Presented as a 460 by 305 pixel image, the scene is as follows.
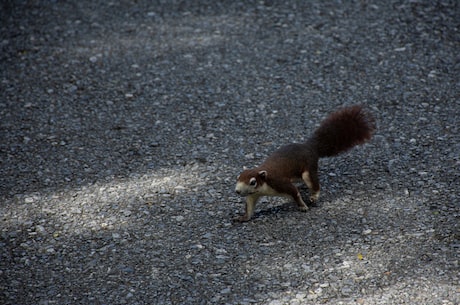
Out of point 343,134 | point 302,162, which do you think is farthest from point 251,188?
point 343,134

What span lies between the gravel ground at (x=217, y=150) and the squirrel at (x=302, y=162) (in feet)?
0.65

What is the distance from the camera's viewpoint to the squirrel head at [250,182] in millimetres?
3867

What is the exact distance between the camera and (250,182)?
3857 mm

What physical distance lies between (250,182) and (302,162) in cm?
45

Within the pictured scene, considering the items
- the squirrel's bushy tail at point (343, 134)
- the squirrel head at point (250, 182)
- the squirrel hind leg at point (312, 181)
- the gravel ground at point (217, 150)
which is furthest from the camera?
the squirrel's bushy tail at point (343, 134)

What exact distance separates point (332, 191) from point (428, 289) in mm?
1151

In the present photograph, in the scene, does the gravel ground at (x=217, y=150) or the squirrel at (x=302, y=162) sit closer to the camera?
the gravel ground at (x=217, y=150)

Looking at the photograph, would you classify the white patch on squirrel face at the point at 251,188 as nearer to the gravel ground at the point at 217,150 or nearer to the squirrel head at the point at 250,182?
the squirrel head at the point at 250,182

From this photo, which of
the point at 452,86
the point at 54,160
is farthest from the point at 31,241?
the point at 452,86

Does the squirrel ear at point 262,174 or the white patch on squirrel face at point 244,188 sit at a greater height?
the squirrel ear at point 262,174

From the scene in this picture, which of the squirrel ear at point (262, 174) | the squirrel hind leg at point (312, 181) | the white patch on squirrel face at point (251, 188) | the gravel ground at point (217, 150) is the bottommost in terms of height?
the gravel ground at point (217, 150)

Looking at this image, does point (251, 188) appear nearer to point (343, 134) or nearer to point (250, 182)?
point (250, 182)

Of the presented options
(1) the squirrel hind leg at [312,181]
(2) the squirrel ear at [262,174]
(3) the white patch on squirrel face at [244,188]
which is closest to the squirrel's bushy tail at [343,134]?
(1) the squirrel hind leg at [312,181]

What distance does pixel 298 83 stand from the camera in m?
5.78
